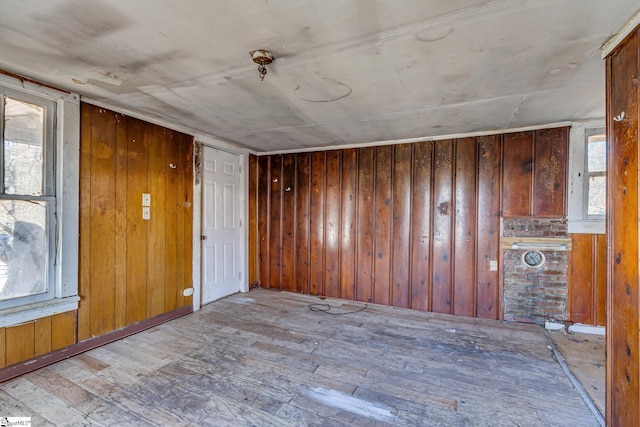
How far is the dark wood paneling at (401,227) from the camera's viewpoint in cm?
398

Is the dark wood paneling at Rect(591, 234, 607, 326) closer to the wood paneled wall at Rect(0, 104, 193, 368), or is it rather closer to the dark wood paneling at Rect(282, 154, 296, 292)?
the dark wood paneling at Rect(282, 154, 296, 292)

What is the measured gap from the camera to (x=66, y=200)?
2527 mm

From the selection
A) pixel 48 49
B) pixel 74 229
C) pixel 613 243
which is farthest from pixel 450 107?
pixel 74 229

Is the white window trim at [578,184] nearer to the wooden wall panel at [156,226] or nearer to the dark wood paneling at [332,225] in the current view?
the dark wood paneling at [332,225]

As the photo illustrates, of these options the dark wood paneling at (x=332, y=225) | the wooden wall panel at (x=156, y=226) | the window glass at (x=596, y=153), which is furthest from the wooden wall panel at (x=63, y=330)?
the window glass at (x=596, y=153)

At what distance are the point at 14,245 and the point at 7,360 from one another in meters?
0.87

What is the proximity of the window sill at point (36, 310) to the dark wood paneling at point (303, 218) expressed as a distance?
280 cm

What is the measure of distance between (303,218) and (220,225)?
1266 mm

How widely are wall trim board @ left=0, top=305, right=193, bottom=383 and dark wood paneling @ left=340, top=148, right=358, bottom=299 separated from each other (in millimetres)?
2257

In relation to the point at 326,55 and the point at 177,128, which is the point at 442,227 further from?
the point at 177,128

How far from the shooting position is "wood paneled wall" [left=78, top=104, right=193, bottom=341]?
2.71m

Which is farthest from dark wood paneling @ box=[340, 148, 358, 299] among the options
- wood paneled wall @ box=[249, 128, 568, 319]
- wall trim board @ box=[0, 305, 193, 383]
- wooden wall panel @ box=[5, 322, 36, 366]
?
wooden wall panel @ box=[5, 322, 36, 366]

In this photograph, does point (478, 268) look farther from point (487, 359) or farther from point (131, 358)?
point (131, 358)

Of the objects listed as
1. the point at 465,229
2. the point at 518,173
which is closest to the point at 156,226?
the point at 465,229
